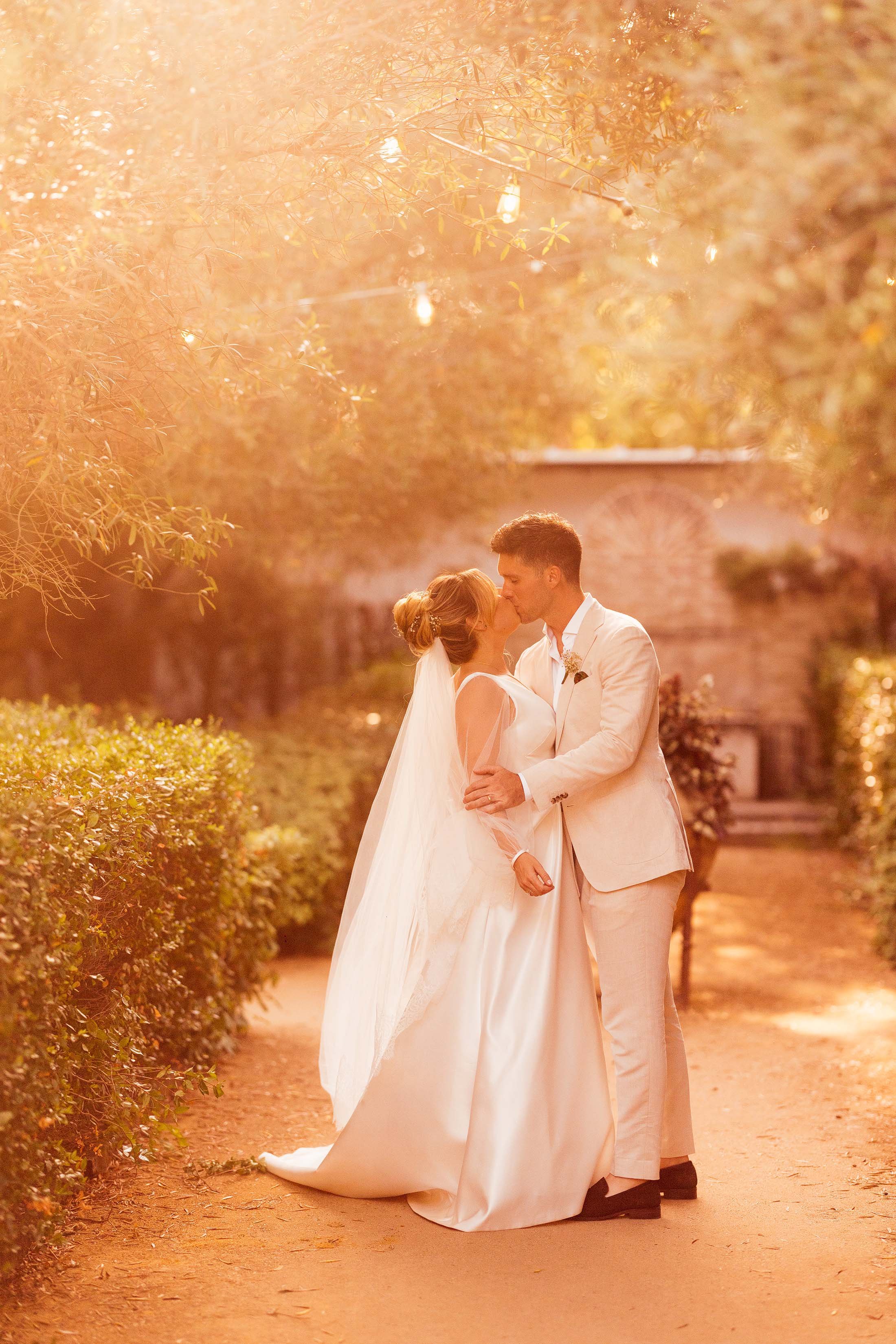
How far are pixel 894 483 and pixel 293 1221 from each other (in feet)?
A: 14.7

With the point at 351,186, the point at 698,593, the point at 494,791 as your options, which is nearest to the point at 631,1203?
the point at 494,791

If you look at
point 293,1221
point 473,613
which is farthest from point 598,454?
point 293,1221

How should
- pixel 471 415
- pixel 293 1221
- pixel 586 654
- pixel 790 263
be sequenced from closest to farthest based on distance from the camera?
pixel 790 263, pixel 293 1221, pixel 586 654, pixel 471 415

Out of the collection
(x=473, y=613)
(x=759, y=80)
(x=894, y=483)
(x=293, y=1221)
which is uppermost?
(x=759, y=80)

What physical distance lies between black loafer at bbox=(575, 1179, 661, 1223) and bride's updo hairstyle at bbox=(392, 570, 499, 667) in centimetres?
184

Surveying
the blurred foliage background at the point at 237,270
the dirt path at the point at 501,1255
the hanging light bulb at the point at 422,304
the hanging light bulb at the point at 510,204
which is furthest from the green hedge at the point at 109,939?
the hanging light bulb at the point at 422,304

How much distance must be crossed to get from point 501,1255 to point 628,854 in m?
1.30

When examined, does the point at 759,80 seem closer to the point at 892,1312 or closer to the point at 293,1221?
the point at 892,1312

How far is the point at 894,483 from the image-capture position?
6449 mm

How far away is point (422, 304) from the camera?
7660mm

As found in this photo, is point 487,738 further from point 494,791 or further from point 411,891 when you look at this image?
point 411,891

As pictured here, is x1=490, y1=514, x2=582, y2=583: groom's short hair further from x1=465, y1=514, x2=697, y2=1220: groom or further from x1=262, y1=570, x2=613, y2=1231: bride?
x1=262, y1=570, x2=613, y2=1231: bride

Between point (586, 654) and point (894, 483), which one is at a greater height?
point (894, 483)

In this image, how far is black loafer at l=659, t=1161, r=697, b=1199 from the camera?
4426 mm
